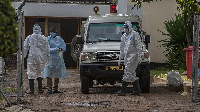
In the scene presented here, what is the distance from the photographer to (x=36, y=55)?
1415cm

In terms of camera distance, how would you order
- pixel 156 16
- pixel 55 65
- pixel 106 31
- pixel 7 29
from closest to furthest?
1. pixel 7 29
2. pixel 55 65
3. pixel 106 31
4. pixel 156 16

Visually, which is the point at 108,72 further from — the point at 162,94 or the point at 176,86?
the point at 176,86

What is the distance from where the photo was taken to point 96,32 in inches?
602

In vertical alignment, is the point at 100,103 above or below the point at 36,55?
below

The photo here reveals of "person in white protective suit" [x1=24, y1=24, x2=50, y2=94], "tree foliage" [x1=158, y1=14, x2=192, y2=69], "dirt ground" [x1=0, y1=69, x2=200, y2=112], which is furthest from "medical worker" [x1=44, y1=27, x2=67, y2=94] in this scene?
"tree foliage" [x1=158, y1=14, x2=192, y2=69]

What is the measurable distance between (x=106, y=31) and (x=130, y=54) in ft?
5.75

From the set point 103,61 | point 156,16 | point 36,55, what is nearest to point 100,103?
point 103,61

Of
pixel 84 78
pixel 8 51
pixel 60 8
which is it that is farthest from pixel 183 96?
pixel 60 8

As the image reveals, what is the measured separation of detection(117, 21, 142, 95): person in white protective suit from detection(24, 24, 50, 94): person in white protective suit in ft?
6.60

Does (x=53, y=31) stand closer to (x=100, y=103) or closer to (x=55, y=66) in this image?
(x=55, y=66)

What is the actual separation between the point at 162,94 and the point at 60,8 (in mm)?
14484

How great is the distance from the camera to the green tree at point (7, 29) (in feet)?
21.9

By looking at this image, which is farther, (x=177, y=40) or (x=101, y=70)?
(x=177, y=40)

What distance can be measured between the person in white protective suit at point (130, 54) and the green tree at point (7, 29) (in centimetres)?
707
